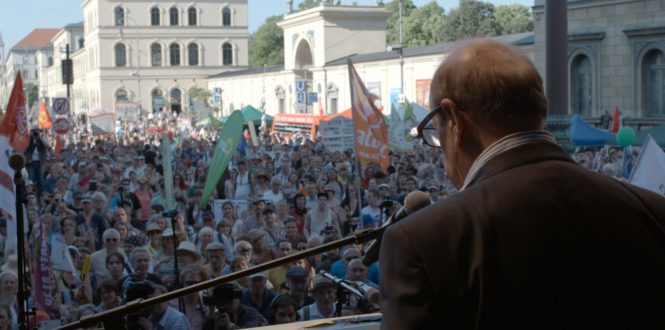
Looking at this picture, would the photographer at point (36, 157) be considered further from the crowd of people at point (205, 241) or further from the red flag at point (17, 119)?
the red flag at point (17, 119)

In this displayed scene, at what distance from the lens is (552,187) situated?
81.7 inches

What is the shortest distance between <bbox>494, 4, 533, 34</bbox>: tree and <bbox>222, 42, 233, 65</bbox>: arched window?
90.0 ft

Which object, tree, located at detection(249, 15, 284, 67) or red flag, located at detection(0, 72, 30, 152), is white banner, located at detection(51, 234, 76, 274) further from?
tree, located at detection(249, 15, 284, 67)

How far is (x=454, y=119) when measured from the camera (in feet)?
7.27

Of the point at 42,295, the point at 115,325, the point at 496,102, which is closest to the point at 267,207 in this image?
the point at 42,295

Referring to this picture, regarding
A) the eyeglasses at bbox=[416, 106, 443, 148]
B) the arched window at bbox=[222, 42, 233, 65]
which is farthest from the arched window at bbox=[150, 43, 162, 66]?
the eyeglasses at bbox=[416, 106, 443, 148]

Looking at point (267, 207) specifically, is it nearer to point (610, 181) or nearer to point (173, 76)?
point (610, 181)

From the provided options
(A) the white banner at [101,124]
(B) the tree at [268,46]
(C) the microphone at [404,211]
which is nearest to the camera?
(C) the microphone at [404,211]

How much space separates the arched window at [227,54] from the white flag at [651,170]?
9909cm

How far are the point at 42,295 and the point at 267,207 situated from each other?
432 centimetres

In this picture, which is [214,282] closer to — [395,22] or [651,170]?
[651,170]

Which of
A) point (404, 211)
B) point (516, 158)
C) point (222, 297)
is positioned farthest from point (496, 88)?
point (222, 297)

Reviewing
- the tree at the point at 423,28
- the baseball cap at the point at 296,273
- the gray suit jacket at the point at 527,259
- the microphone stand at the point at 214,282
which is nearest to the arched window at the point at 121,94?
the tree at the point at 423,28

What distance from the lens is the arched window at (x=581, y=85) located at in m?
34.6
